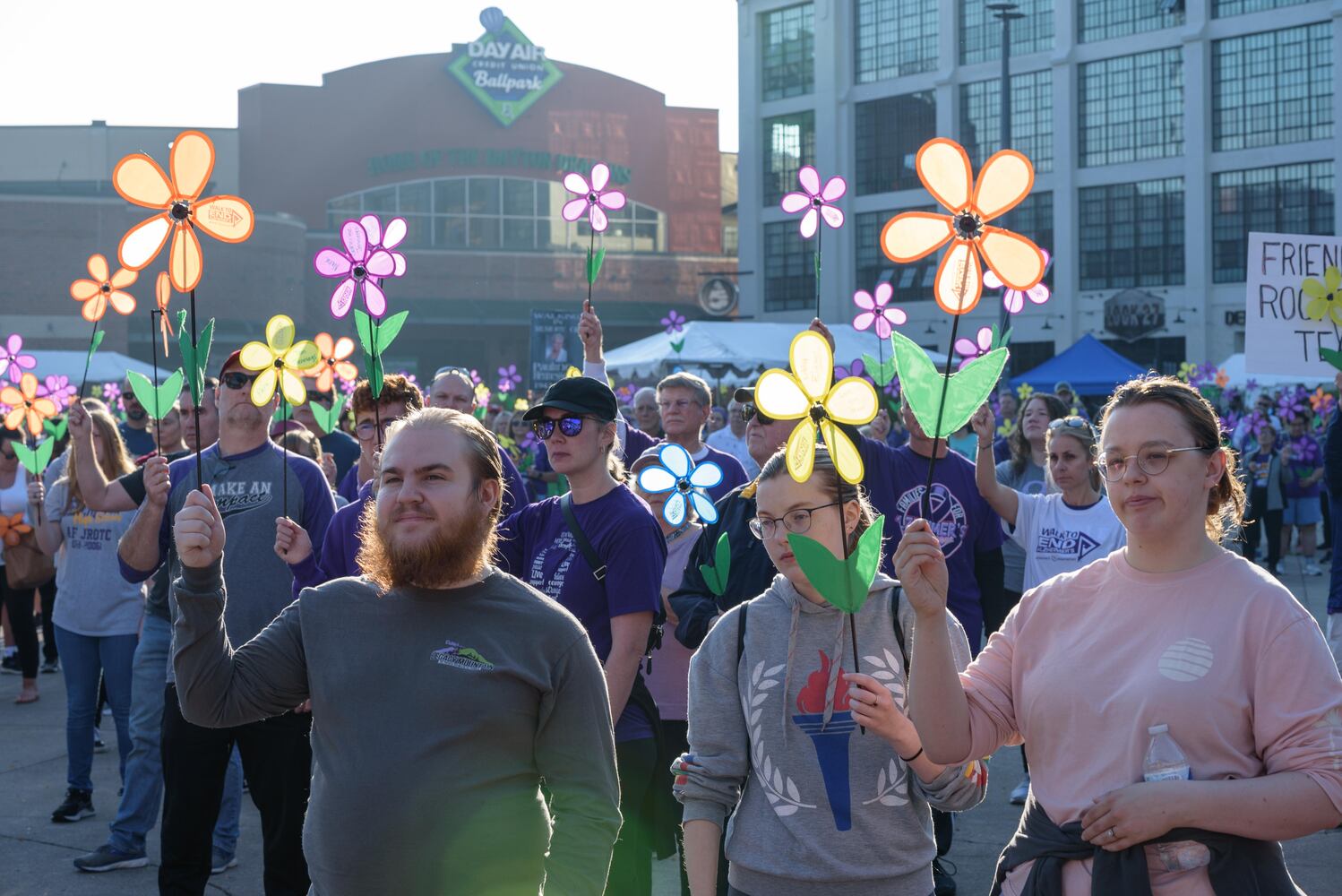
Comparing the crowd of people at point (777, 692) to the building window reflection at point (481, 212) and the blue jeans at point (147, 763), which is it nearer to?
the blue jeans at point (147, 763)

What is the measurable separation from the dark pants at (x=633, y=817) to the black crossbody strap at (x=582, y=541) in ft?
1.64

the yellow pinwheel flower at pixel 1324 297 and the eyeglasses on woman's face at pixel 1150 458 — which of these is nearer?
the eyeglasses on woman's face at pixel 1150 458

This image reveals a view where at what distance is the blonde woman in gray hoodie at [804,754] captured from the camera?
289cm

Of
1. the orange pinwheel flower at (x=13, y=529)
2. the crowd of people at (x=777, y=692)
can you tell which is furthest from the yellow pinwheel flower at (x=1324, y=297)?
the orange pinwheel flower at (x=13, y=529)

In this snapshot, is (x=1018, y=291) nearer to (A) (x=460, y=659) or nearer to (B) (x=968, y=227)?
(B) (x=968, y=227)

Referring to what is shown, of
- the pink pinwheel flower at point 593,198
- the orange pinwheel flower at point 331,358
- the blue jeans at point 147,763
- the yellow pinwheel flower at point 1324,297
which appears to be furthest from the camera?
the yellow pinwheel flower at point 1324,297

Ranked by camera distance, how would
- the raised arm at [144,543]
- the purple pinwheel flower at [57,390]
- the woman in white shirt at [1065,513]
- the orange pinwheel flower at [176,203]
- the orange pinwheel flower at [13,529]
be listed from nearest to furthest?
the orange pinwheel flower at [176,203] → the raised arm at [144,543] → the woman in white shirt at [1065,513] → the orange pinwheel flower at [13,529] → the purple pinwheel flower at [57,390]

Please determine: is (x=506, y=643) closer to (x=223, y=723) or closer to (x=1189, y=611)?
(x=223, y=723)

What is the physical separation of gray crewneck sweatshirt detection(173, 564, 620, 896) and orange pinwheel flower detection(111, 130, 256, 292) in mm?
1203

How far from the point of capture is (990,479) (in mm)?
5789

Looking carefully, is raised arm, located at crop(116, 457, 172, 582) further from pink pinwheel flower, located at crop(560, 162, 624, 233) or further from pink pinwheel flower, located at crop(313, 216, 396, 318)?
pink pinwheel flower, located at crop(560, 162, 624, 233)

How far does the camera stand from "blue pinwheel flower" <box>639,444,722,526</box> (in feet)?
16.9

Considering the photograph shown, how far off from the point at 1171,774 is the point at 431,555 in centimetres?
131

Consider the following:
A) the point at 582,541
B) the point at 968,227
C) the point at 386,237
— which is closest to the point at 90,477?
the point at 386,237
